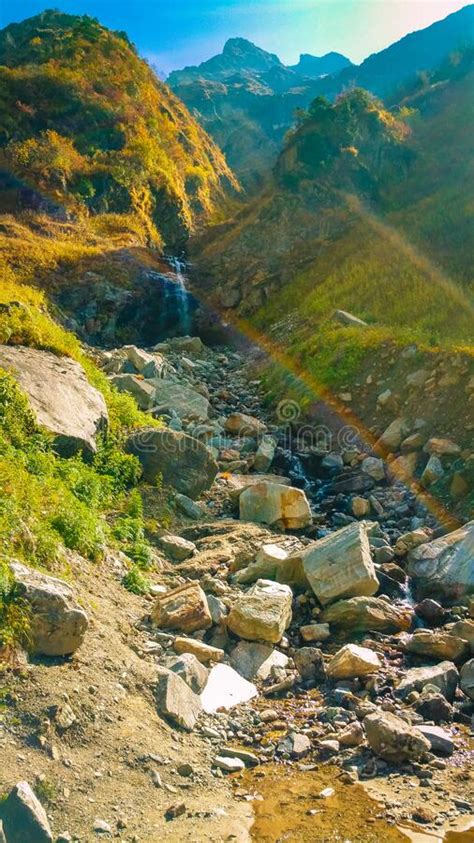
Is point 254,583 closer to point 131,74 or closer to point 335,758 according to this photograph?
point 335,758

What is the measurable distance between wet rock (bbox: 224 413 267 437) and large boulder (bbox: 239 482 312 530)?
4.72 meters

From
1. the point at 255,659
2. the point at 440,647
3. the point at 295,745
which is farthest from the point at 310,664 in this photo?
the point at 440,647

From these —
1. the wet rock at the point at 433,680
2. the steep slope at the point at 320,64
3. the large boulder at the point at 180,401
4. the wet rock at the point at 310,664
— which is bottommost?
the wet rock at the point at 433,680

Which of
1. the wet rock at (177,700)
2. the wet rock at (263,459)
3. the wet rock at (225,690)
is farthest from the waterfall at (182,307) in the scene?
the wet rock at (177,700)

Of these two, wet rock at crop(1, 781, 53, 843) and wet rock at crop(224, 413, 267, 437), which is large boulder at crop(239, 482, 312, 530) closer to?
wet rock at crop(224, 413, 267, 437)

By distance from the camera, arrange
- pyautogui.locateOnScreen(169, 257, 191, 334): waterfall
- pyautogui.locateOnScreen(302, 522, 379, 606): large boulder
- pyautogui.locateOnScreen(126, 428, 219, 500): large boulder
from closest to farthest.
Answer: pyautogui.locateOnScreen(302, 522, 379, 606): large boulder → pyautogui.locateOnScreen(126, 428, 219, 500): large boulder → pyautogui.locateOnScreen(169, 257, 191, 334): waterfall

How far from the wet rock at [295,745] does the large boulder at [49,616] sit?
1880mm

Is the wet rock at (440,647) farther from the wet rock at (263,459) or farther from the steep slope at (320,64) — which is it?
the steep slope at (320,64)

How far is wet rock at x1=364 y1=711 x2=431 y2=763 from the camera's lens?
4812mm

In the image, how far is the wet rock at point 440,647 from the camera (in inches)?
256

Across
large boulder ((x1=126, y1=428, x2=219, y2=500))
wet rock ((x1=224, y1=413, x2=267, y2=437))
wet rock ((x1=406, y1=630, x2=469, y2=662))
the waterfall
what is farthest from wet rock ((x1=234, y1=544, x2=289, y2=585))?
the waterfall

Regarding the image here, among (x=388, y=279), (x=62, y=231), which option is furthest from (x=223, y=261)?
(x=388, y=279)

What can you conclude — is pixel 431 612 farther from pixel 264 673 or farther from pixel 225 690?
pixel 225 690

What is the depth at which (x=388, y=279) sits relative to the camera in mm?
22891
